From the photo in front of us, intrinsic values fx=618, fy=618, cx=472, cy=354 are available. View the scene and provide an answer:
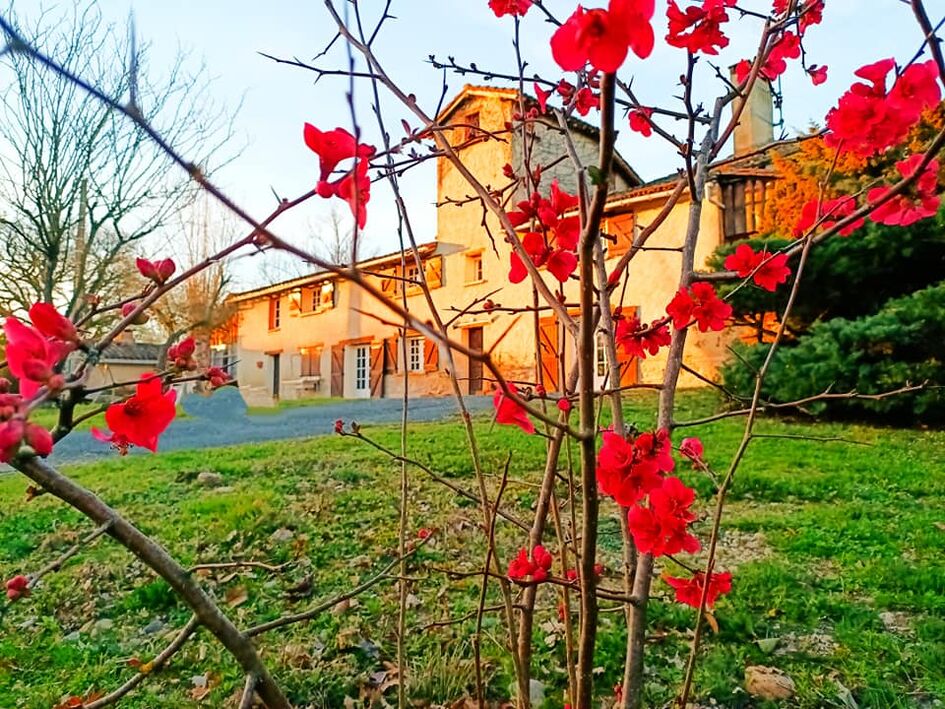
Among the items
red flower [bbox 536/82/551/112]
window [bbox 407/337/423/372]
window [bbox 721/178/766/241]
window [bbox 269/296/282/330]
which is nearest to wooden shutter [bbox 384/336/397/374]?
window [bbox 407/337/423/372]

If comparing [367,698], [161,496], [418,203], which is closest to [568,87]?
[418,203]

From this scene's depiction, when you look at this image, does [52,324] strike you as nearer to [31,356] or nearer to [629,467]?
[31,356]

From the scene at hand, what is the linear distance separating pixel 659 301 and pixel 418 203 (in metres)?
10.6

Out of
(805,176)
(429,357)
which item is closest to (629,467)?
(805,176)

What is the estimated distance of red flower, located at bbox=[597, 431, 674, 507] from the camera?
79 centimetres

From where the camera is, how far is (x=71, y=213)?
37.7 ft

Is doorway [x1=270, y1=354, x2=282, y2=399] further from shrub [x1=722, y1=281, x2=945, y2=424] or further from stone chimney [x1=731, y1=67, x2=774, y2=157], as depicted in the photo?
shrub [x1=722, y1=281, x2=945, y2=424]

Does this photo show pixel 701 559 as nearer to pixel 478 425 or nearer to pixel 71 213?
pixel 478 425

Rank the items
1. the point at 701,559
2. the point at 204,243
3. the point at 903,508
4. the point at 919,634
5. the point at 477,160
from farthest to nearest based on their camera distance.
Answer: the point at 204,243
the point at 477,160
the point at 903,508
the point at 701,559
the point at 919,634

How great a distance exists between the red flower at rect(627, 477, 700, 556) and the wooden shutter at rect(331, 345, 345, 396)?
56.3 ft

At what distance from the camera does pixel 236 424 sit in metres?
10.2

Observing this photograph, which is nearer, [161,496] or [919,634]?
[919,634]

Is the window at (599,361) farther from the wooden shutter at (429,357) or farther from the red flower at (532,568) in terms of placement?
the wooden shutter at (429,357)

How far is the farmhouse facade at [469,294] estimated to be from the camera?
10508 millimetres
